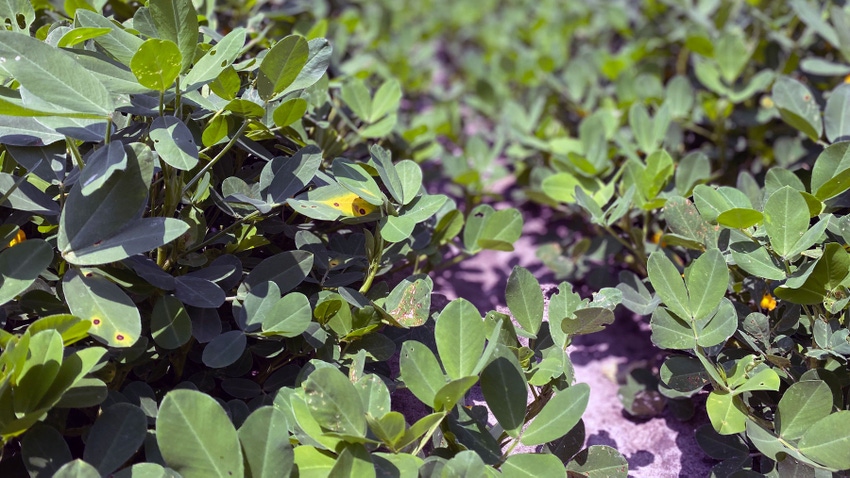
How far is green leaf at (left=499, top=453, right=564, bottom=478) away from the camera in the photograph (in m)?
0.85

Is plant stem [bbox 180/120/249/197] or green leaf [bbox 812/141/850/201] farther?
green leaf [bbox 812/141/850/201]

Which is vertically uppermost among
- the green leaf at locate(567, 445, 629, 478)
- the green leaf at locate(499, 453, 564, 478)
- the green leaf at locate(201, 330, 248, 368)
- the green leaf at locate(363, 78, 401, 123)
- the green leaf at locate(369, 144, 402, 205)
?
the green leaf at locate(369, 144, 402, 205)

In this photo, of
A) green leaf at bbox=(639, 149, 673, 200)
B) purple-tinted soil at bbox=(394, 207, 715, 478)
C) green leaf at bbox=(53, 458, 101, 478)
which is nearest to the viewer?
green leaf at bbox=(53, 458, 101, 478)

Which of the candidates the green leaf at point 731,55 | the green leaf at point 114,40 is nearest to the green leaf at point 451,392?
the green leaf at point 114,40

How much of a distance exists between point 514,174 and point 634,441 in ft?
2.98

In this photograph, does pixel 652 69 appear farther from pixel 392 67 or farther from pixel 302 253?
pixel 302 253

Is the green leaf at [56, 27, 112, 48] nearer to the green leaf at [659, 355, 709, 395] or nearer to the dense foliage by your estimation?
the dense foliage

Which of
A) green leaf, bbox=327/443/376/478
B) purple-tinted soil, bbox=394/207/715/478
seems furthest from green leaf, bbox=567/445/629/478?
green leaf, bbox=327/443/376/478

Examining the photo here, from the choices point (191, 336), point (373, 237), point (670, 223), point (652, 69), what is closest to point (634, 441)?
point (670, 223)

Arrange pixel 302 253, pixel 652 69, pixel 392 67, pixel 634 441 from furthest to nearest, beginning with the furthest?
pixel 392 67
pixel 652 69
pixel 634 441
pixel 302 253

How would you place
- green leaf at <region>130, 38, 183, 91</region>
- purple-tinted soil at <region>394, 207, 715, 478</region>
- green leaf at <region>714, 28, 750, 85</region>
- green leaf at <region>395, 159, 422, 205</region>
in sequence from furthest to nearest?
1. green leaf at <region>714, 28, 750, 85</region>
2. purple-tinted soil at <region>394, 207, 715, 478</region>
3. green leaf at <region>395, 159, 422, 205</region>
4. green leaf at <region>130, 38, 183, 91</region>

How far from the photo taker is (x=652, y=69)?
1905 millimetres

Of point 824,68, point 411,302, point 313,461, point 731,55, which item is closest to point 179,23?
point 411,302

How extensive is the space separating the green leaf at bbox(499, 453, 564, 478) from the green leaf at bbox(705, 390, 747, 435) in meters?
0.24
